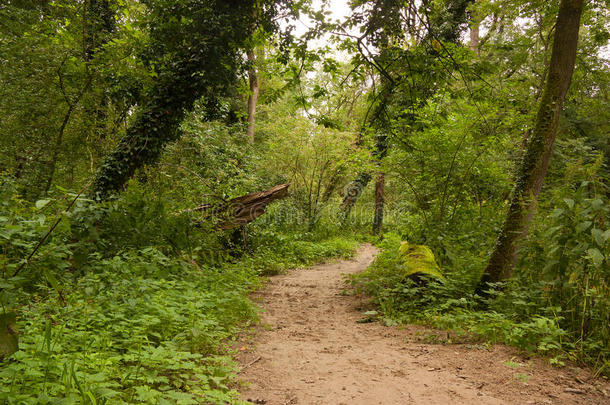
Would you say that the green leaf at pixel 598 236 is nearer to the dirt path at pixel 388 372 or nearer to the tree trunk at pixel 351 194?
the dirt path at pixel 388 372

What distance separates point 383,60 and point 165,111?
178 inches

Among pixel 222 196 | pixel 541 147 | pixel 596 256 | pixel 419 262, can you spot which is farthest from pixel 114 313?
pixel 541 147

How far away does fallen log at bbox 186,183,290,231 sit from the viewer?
7511 millimetres

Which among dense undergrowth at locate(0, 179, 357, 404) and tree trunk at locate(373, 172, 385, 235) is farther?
tree trunk at locate(373, 172, 385, 235)

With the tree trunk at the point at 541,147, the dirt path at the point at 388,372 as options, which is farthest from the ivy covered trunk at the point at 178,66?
the tree trunk at the point at 541,147

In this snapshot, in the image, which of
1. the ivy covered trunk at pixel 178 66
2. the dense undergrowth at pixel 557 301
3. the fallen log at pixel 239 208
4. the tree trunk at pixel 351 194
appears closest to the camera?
the dense undergrowth at pixel 557 301

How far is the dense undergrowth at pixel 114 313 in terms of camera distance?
185 centimetres

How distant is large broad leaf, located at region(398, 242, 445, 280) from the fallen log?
3701mm

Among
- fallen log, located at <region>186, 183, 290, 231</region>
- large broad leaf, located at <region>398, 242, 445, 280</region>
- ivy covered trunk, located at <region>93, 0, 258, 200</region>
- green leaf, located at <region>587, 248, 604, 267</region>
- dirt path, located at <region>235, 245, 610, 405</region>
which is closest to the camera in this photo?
dirt path, located at <region>235, 245, 610, 405</region>

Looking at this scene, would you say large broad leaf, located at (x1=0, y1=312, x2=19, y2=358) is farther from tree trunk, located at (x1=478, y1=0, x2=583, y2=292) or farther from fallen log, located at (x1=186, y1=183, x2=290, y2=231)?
fallen log, located at (x1=186, y1=183, x2=290, y2=231)

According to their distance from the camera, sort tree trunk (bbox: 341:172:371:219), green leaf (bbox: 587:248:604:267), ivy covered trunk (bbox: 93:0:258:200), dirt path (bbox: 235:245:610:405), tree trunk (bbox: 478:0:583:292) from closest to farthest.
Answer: dirt path (bbox: 235:245:610:405) < green leaf (bbox: 587:248:604:267) < tree trunk (bbox: 478:0:583:292) < ivy covered trunk (bbox: 93:0:258:200) < tree trunk (bbox: 341:172:371:219)

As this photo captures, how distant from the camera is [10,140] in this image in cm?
840

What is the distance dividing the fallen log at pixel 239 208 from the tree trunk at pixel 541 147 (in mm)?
5327

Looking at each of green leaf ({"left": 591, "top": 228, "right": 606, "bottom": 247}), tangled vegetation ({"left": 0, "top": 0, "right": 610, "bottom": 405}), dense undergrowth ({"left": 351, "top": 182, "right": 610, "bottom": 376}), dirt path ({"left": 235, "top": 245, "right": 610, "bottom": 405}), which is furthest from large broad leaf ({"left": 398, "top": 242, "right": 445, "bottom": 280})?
green leaf ({"left": 591, "top": 228, "right": 606, "bottom": 247})
